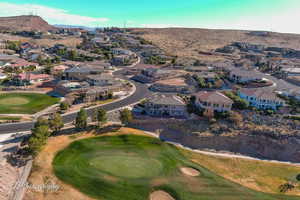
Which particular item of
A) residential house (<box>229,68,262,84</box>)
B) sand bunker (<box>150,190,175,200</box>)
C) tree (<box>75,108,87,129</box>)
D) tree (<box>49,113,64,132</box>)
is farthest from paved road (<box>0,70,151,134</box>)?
residential house (<box>229,68,262,84</box>)

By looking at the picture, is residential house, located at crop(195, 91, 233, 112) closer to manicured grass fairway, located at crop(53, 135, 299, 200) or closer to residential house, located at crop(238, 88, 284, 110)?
residential house, located at crop(238, 88, 284, 110)

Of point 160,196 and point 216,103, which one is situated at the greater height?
point 216,103

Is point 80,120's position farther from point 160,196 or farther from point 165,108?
point 160,196

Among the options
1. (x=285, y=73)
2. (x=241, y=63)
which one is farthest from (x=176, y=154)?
(x=241, y=63)

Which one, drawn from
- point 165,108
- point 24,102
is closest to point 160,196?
point 165,108

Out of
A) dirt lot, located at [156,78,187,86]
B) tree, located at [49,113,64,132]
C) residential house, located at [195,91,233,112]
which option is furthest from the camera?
dirt lot, located at [156,78,187,86]

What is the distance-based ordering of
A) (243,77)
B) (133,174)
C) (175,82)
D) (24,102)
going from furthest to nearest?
A: 1. (243,77)
2. (175,82)
3. (24,102)
4. (133,174)
